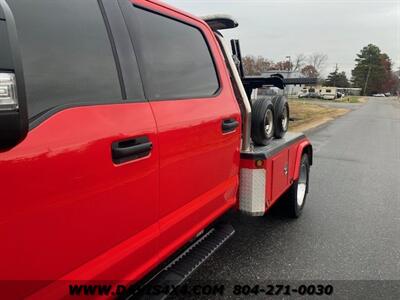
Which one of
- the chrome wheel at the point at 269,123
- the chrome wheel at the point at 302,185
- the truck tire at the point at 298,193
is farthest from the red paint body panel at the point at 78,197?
the chrome wheel at the point at 302,185

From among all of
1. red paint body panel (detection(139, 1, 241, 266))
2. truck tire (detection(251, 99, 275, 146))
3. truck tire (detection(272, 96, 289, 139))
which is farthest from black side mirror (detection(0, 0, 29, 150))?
truck tire (detection(272, 96, 289, 139))

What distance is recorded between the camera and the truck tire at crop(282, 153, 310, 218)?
449 centimetres

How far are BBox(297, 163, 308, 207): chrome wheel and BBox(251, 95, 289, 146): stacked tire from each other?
3.09 ft

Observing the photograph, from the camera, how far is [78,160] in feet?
4.97

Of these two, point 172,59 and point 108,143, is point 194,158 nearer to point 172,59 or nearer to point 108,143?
point 172,59

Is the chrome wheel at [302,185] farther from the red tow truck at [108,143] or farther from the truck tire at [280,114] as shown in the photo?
the red tow truck at [108,143]

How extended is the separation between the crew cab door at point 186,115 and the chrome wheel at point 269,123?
68cm

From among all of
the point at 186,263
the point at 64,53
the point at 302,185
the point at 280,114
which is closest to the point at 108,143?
the point at 64,53

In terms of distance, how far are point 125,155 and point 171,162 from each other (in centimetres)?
42

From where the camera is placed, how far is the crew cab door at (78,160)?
1.34 meters

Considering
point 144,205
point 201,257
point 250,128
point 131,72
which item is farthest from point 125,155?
point 250,128

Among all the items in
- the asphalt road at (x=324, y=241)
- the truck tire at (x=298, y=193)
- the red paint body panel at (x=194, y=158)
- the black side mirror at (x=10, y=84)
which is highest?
the black side mirror at (x=10, y=84)

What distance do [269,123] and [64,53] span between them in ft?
8.19

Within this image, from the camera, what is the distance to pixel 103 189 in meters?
1.66
